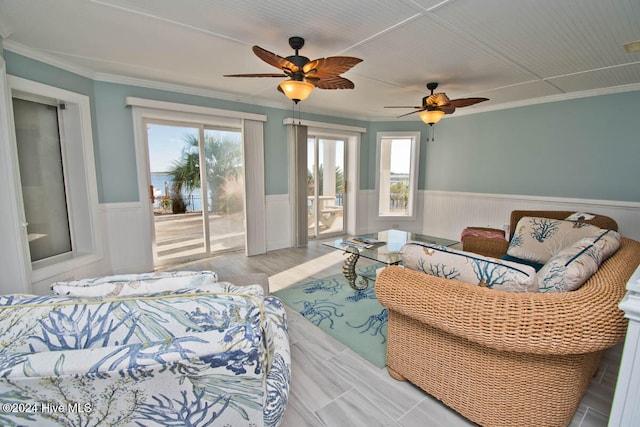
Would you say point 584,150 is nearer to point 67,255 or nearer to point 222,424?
point 222,424

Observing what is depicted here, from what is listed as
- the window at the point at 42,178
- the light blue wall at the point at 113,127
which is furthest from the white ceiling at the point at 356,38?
the window at the point at 42,178

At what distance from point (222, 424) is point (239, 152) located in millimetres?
4125

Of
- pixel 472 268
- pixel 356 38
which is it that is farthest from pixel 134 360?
pixel 356 38

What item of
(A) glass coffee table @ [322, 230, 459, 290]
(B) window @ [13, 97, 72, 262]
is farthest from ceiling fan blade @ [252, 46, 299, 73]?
(B) window @ [13, 97, 72, 262]

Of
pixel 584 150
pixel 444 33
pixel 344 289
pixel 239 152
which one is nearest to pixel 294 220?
pixel 239 152

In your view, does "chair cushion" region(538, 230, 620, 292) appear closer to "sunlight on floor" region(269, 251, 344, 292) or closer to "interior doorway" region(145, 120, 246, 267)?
"sunlight on floor" region(269, 251, 344, 292)

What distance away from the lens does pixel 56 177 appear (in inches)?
121

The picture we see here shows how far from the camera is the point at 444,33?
2350mm

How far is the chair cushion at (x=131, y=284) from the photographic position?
1018 mm

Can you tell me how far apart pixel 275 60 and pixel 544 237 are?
2.81 metres

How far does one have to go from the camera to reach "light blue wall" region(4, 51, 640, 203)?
3393mm

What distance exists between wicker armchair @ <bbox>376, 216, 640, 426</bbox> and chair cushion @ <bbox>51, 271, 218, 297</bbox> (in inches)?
37.8

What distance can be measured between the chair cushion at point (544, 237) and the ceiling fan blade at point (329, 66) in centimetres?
225

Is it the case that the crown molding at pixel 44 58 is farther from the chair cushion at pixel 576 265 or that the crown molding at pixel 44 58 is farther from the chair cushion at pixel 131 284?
the chair cushion at pixel 576 265
